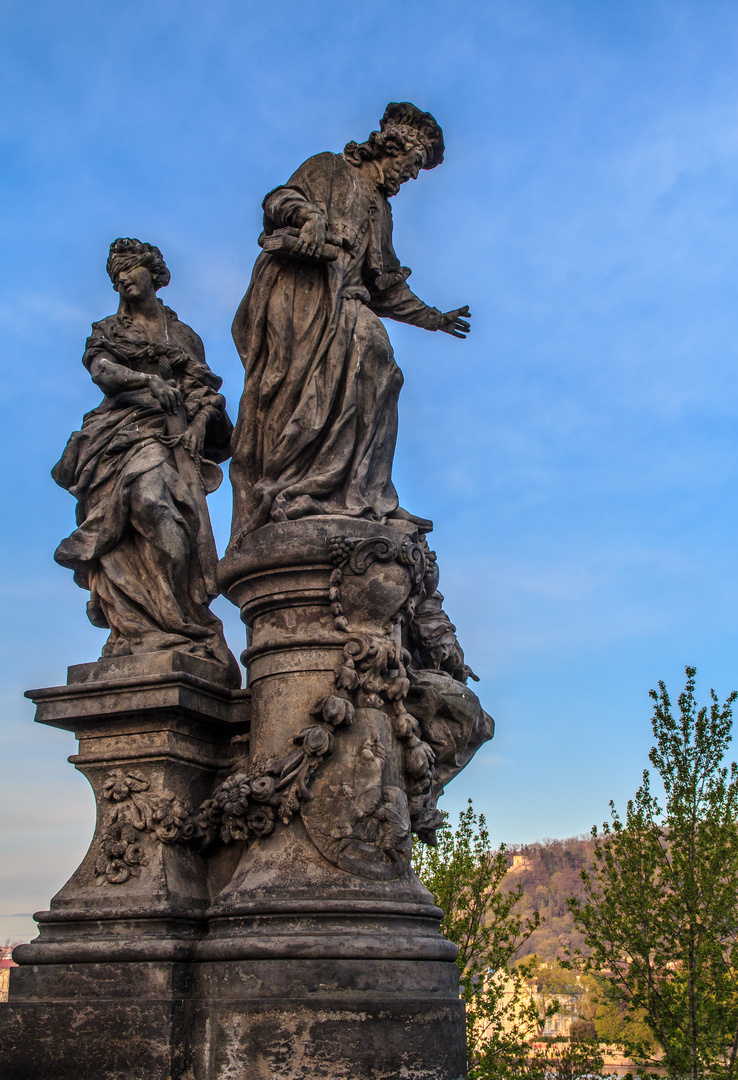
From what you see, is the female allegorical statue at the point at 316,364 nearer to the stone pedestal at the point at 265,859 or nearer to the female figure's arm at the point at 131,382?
the stone pedestal at the point at 265,859

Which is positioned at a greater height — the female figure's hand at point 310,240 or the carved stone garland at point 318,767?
the female figure's hand at point 310,240

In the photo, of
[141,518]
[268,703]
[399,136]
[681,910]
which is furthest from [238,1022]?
[681,910]

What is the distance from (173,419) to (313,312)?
3.56 feet

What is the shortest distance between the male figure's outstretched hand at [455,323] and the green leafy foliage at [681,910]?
6688 millimetres

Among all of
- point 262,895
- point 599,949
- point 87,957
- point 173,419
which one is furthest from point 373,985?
point 599,949

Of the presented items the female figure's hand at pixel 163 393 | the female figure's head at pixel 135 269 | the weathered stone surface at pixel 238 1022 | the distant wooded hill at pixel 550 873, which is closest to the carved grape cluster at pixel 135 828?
the weathered stone surface at pixel 238 1022

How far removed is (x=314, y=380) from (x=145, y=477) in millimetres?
1080

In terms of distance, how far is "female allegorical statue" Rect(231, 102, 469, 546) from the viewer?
5680mm

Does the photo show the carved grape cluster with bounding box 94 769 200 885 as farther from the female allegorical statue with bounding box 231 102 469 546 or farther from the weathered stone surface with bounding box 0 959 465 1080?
the female allegorical statue with bounding box 231 102 469 546

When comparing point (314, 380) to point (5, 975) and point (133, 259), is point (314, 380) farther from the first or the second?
point (5, 975)

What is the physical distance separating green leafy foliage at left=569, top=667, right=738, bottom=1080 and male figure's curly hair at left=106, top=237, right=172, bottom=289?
26.5 ft

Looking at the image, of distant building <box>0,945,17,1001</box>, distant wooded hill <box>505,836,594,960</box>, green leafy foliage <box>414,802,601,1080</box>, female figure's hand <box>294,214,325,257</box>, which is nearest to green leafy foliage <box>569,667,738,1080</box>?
green leafy foliage <box>414,802,601,1080</box>

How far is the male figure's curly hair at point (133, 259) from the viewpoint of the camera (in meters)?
6.59

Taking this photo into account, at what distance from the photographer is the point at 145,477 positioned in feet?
19.4
